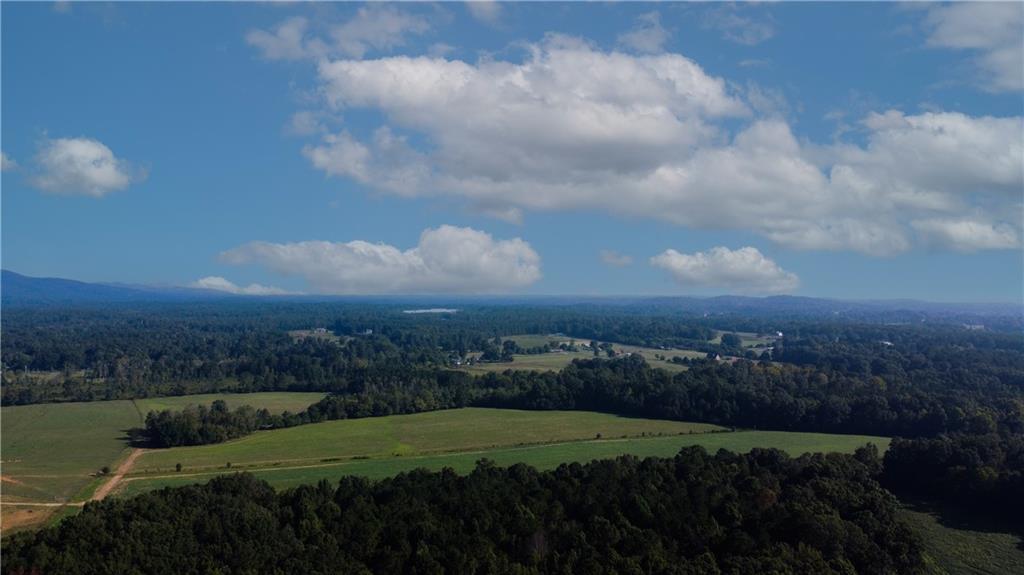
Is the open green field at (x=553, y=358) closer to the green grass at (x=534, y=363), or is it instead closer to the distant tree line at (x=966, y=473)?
the green grass at (x=534, y=363)

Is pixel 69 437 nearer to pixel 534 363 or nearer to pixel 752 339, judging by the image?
pixel 534 363

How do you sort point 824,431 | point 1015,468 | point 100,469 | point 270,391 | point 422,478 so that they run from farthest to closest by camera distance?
point 270,391
point 824,431
point 100,469
point 1015,468
point 422,478

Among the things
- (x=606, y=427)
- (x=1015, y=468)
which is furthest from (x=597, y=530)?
(x=606, y=427)

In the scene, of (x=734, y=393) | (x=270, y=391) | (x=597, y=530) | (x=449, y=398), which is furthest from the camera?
(x=270, y=391)

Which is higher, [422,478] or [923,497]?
[422,478]

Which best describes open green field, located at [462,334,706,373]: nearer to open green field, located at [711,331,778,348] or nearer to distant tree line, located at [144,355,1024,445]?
distant tree line, located at [144,355,1024,445]

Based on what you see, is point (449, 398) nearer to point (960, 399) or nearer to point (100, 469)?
point (100, 469)

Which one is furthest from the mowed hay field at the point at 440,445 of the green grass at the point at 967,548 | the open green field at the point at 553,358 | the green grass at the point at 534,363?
the open green field at the point at 553,358

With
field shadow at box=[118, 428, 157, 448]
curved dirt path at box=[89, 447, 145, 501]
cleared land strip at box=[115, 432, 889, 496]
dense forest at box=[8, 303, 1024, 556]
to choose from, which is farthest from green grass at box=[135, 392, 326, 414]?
cleared land strip at box=[115, 432, 889, 496]
